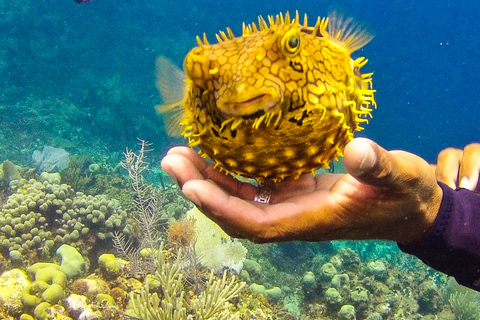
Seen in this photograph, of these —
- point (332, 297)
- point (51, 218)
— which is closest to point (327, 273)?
point (332, 297)

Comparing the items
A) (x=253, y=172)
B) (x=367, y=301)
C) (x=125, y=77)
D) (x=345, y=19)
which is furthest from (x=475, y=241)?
(x=125, y=77)

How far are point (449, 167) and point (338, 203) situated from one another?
1.29 metres

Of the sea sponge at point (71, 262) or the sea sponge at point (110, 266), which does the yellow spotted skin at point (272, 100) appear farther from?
the sea sponge at point (71, 262)

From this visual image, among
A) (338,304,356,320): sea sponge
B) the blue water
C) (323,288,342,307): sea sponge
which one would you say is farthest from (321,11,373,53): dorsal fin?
(323,288,342,307): sea sponge

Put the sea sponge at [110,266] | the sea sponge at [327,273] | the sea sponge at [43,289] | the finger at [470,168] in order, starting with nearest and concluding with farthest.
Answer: the finger at [470,168] → the sea sponge at [43,289] → the sea sponge at [110,266] → the sea sponge at [327,273]

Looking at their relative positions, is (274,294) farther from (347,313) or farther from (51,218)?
Answer: (51,218)

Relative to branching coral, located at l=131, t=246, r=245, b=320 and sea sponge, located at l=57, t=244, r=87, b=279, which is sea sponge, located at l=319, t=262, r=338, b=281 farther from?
sea sponge, located at l=57, t=244, r=87, b=279

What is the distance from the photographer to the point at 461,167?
2.40 metres

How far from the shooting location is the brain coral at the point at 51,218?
18.1 ft

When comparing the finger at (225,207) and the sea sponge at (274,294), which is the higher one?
the finger at (225,207)

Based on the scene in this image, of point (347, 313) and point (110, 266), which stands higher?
point (110, 266)

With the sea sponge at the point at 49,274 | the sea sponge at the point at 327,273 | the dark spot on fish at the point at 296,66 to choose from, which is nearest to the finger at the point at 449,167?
the dark spot on fish at the point at 296,66

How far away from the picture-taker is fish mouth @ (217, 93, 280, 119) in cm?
136

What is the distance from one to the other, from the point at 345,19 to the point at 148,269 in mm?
4234
